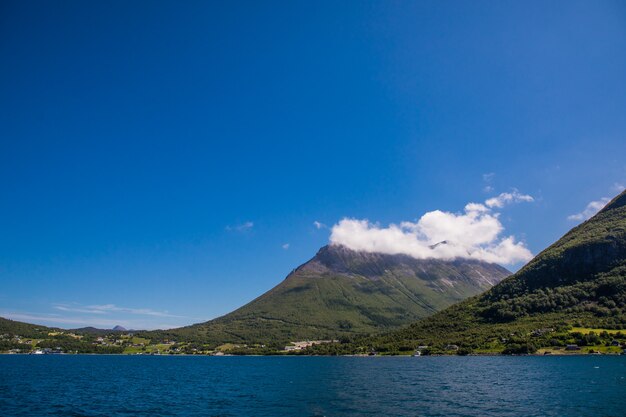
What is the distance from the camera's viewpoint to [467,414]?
56.2 meters

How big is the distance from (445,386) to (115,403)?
6219cm

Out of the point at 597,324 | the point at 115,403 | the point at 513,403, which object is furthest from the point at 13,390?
the point at 597,324

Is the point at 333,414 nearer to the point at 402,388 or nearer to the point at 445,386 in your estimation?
the point at 402,388

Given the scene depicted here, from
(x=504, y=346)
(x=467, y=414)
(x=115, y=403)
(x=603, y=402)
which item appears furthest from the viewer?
(x=504, y=346)

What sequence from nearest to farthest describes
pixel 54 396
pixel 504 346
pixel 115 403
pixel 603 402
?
pixel 603 402 < pixel 115 403 < pixel 54 396 < pixel 504 346

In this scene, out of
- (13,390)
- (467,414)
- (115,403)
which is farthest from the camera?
(13,390)

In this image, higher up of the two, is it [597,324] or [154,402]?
[597,324]

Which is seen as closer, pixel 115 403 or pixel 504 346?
pixel 115 403

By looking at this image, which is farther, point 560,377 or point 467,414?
point 560,377

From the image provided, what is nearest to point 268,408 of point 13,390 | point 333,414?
point 333,414

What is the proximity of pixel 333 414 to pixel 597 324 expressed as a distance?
19367 centimetres

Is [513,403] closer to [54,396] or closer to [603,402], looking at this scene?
[603,402]

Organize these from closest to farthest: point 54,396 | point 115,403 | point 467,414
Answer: point 467,414 < point 115,403 < point 54,396

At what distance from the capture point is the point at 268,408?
210ft
